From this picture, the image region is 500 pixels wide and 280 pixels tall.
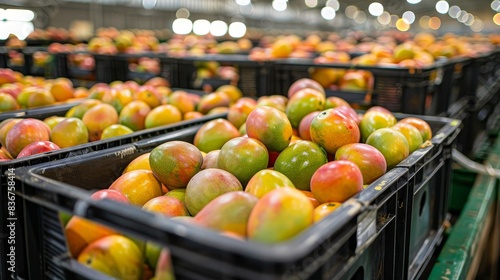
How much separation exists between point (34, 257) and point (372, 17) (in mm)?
35032

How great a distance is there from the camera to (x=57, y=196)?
3.08ft

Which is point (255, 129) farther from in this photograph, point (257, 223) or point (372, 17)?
point (372, 17)

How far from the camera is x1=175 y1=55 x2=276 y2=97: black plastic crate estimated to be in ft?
9.85

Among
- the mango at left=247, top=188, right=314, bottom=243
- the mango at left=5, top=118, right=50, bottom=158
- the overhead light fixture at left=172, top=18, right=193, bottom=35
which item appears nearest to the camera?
the mango at left=247, top=188, right=314, bottom=243

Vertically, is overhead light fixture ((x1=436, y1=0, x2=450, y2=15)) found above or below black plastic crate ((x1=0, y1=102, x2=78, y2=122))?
above

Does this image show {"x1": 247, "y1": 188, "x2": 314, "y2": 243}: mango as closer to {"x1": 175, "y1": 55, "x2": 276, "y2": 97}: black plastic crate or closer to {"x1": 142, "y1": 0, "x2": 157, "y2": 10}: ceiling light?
{"x1": 175, "y1": 55, "x2": 276, "y2": 97}: black plastic crate

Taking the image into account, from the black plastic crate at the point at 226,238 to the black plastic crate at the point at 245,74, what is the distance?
177 centimetres

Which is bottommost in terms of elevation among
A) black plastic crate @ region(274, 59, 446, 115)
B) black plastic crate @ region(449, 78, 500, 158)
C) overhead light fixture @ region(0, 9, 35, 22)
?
black plastic crate @ region(449, 78, 500, 158)

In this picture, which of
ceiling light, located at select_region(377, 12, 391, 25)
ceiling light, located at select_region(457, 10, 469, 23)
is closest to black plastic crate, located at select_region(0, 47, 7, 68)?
ceiling light, located at select_region(377, 12, 391, 25)

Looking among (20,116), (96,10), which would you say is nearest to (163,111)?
(20,116)

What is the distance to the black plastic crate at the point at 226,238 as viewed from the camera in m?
0.68

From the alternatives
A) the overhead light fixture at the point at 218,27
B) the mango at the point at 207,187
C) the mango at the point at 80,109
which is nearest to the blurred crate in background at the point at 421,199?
the mango at the point at 207,187

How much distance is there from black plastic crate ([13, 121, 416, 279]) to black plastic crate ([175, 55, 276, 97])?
1771 millimetres

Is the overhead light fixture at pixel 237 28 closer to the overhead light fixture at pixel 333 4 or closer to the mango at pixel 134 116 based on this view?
the overhead light fixture at pixel 333 4
